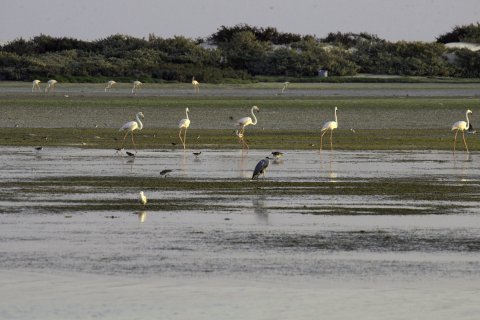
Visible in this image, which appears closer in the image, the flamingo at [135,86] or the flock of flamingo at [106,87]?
the flamingo at [135,86]

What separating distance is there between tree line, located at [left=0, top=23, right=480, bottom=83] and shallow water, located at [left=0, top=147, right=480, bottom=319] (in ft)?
186

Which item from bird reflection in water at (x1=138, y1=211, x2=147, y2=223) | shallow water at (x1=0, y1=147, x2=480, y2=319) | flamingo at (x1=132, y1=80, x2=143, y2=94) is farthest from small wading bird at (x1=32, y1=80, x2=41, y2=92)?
bird reflection in water at (x1=138, y1=211, x2=147, y2=223)

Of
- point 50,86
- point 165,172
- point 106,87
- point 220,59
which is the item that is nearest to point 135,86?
point 106,87

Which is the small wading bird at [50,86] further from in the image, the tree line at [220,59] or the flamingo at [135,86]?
the tree line at [220,59]

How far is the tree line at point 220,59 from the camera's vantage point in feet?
253

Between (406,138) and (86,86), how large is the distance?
124 ft

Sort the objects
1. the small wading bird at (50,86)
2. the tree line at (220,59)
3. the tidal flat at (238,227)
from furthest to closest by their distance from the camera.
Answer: the tree line at (220,59), the small wading bird at (50,86), the tidal flat at (238,227)

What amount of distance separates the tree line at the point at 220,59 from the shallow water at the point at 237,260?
2233 inches

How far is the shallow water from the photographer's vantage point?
11.2 meters

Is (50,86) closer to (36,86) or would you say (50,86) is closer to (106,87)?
(36,86)

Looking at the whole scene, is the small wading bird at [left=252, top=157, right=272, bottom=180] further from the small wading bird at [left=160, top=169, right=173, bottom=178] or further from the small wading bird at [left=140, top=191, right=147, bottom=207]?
the small wading bird at [left=140, top=191, right=147, bottom=207]

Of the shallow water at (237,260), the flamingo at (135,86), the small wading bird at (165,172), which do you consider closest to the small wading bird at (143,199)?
the shallow water at (237,260)

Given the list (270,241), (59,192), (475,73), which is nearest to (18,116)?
(59,192)

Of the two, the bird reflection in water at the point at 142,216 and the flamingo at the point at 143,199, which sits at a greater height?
the flamingo at the point at 143,199
